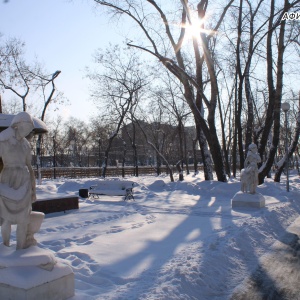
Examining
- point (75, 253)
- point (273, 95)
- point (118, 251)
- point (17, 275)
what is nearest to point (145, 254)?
point (118, 251)

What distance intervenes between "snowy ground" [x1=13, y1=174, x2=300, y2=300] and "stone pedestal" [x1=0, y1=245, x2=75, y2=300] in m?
0.30

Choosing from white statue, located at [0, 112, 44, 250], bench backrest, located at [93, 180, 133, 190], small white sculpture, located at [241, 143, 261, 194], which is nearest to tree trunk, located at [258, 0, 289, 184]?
small white sculpture, located at [241, 143, 261, 194]

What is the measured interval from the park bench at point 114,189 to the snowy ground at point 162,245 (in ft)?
6.31

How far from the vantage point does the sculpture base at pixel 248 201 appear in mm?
12000

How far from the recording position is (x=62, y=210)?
1167cm

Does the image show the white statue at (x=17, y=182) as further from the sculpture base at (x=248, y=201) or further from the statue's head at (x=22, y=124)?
the sculpture base at (x=248, y=201)

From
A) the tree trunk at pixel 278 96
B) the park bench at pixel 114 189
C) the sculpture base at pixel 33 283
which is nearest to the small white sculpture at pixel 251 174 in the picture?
the park bench at pixel 114 189

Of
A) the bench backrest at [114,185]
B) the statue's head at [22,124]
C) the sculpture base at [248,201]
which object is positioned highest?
the statue's head at [22,124]

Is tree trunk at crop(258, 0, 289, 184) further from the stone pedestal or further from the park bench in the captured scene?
the stone pedestal

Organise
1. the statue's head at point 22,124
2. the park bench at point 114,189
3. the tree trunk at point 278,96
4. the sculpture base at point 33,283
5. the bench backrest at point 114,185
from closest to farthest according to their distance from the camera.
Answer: the sculpture base at point 33,283, the statue's head at point 22,124, the park bench at point 114,189, the bench backrest at point 114,185, the tree trunk at point 278,96

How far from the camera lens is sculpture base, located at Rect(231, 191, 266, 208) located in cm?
1200

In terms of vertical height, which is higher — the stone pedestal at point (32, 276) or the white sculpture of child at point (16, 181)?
the white sculpture of child at point (16, 181)

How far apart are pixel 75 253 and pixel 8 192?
251cm

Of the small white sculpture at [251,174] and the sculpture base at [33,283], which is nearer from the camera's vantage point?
the sculpture base at [33,283]
